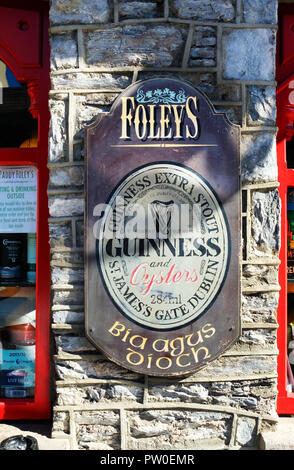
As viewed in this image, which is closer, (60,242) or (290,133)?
(60,242)

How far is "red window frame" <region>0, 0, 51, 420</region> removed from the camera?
9.37 feet

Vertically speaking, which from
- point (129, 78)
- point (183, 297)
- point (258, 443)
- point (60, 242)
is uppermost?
point (129, 78)

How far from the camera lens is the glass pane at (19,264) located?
2.98m

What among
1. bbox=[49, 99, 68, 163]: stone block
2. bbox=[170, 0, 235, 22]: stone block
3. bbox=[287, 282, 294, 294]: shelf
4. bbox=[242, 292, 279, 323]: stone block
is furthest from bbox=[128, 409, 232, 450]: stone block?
bbox=[170, 0, 235, 22]: stone block

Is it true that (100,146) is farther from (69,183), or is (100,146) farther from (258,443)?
(258,443)

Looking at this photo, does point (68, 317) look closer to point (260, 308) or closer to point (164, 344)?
point (164, 344)

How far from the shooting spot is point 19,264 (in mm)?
3008

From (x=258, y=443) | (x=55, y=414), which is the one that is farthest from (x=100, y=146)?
(x=258, y=443)

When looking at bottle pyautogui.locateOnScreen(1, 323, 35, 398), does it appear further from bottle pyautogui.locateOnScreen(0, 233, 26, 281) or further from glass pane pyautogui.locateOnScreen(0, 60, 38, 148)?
glass pane pyautogui.locateOnScreen(0, 60, 38, 148)

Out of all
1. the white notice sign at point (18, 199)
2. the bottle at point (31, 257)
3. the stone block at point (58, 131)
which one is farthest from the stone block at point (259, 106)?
the bottle at point (31, 257)

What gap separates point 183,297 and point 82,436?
0.99 m

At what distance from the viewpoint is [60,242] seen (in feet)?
8.55

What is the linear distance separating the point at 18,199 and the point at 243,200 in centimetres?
148

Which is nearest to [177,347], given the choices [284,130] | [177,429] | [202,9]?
[177,429]
